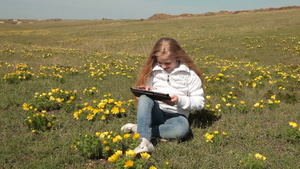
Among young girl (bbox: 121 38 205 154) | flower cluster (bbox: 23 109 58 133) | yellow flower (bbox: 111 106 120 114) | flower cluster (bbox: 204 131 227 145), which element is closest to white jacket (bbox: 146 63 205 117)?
young girl (bbox: 121 38 205 154)

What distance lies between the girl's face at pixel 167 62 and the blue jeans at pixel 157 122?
0.68 meters

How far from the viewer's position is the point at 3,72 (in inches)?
356

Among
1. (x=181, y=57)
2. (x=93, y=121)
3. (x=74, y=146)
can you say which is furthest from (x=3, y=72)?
(x=181, y=57)

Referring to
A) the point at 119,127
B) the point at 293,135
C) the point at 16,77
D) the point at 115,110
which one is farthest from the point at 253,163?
the point at 16,77

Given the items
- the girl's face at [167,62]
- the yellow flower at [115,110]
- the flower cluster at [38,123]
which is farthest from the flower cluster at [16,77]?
the girl's face at [167,62]

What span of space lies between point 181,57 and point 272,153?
201cm

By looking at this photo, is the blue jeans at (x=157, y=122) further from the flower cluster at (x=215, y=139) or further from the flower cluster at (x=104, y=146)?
the flower cluster at (x=215, y=139)

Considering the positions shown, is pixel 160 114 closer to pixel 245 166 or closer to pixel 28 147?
pixel 245 166

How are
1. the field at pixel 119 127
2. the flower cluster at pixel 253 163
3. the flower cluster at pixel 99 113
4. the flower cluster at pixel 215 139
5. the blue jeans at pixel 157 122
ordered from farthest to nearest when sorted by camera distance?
1. the flower cluster at pixel 99 113
2. the flower cluster at pixel 215 139
3. the blue jeans at pixel 157 122
4. the field at pixel 119 127
5. the flower cluster at pixel 253 163

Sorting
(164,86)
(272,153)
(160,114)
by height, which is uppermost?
(164,86)

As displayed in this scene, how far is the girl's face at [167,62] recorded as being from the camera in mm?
4027

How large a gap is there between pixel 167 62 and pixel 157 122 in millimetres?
1019

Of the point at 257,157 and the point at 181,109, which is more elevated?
the point at 181,109

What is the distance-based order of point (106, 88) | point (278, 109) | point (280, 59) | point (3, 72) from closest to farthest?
1. point (278, 109)
2. point (106, 88)
3. point (3, 72)
4. point (280, 59)
